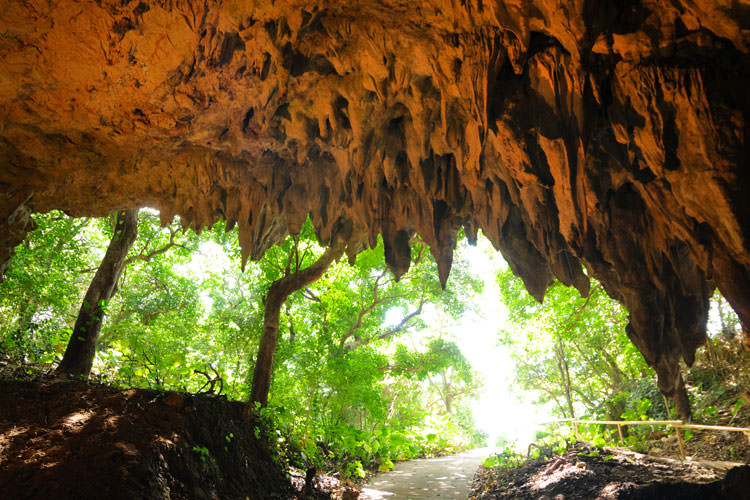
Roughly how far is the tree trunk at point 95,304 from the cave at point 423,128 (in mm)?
716

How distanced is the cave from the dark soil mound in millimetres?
3486

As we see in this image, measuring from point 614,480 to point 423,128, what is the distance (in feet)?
17.5

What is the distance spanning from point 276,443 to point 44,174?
6.47 m

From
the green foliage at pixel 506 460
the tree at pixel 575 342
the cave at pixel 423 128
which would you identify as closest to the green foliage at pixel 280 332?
the cave at pixel 423 128

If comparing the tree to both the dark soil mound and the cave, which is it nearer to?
the cave

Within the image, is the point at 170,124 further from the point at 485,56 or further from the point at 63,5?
the point at 485,56

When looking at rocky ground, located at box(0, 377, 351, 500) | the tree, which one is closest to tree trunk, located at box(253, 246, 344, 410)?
rocky ground, located at box(0, 377, 351, 500)

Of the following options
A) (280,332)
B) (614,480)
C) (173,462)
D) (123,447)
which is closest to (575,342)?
(614,480)

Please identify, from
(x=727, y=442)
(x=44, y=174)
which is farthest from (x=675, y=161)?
(x=44, y=174)

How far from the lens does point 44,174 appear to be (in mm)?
7125

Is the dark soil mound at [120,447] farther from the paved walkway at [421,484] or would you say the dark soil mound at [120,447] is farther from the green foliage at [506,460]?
the green foliage at [506,460]

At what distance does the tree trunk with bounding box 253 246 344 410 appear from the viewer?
7723 millimetres

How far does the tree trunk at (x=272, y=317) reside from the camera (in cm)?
772

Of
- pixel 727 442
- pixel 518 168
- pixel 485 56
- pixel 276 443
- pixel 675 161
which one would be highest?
pixel 485 56
